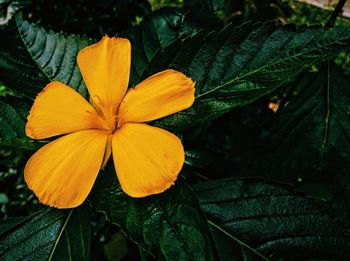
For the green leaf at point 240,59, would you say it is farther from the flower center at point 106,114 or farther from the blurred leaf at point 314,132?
the blurred leaf at point 314,132

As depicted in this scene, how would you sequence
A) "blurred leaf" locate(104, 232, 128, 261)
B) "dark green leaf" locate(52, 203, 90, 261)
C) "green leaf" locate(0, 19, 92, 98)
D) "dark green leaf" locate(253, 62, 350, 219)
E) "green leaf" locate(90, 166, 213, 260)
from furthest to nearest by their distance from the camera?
"blurred leaf" locate(104, 232, 128, 261) < "dark green leaf" locate(253, 62, 350, 219) < "green leaf" locate(0, 19, 92, 98) < "dark green leaf" locate(52, 203, 90, 261) < "green leaf" locate(90, 166, 213, 260)

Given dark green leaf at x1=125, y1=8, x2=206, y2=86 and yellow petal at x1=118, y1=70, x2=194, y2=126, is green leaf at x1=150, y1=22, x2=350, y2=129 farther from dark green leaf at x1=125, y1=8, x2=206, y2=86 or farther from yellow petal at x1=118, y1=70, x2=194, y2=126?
dark green leaf at x1=125, y1=8, x2=206, y2=86

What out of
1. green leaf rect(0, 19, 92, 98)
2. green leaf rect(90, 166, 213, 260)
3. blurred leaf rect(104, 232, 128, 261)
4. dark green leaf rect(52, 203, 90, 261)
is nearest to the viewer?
green leaf rect(90, 166, 213, 260)

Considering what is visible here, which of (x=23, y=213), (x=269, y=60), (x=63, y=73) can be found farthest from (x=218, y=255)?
(x=23, y=213)

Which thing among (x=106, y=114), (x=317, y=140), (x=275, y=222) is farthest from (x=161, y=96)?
(x=317, y=140)

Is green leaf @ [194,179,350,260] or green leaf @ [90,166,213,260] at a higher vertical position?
green leaf @ [90,166,213,260]

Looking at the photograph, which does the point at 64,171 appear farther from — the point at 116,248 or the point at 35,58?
the point at 116,248

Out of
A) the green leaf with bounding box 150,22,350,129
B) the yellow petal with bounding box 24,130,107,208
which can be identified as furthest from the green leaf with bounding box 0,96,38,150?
the green leaf with bounding box 150,22,350,129
